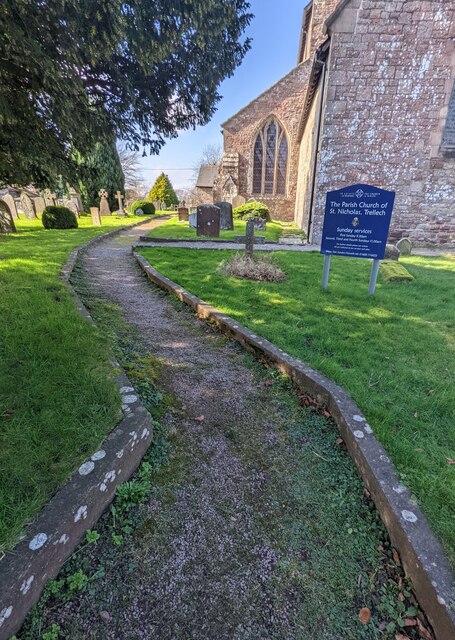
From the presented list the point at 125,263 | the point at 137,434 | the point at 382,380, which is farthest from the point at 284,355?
the point at 125,263

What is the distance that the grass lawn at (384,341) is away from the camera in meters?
2.04

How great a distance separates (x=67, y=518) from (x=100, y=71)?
4.16 m

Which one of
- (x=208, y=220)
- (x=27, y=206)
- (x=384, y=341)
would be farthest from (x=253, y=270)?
(x=27, y=206)

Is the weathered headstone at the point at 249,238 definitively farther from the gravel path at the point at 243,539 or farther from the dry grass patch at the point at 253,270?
the gravel path at the point at 243,539

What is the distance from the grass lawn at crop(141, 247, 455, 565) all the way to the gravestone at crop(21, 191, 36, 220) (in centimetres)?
1517

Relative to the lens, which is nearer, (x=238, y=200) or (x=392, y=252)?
(x=392, y=252)

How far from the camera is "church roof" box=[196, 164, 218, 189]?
95.7 ft

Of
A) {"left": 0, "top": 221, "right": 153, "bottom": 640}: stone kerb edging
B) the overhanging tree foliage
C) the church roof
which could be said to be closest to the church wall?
the church roof

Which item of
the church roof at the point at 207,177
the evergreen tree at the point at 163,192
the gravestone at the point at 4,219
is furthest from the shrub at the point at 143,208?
the gravestone at the point at 4,219

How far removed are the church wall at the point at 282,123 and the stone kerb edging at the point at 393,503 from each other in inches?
805

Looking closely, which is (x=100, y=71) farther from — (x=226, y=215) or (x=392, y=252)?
(x=226, y=215)

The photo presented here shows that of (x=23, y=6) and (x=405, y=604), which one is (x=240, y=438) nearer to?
(x=405, y=604)

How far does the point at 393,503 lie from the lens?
65.2 inches

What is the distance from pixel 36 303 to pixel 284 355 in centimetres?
328
